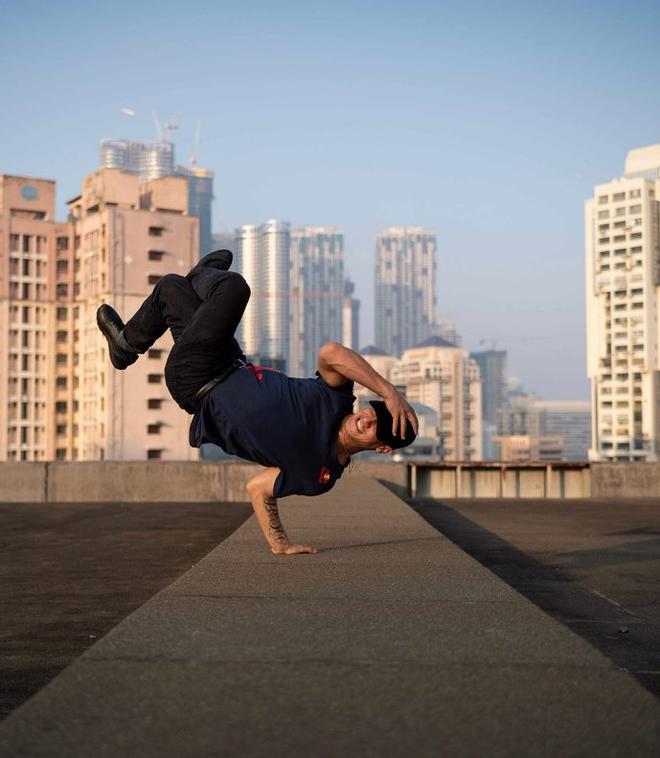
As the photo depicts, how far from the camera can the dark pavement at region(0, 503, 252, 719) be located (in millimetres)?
5277

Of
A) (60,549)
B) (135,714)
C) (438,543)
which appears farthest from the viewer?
(60,549)

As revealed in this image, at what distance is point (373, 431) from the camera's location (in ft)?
19.9

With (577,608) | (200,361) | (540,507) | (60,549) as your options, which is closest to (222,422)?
(200,361)

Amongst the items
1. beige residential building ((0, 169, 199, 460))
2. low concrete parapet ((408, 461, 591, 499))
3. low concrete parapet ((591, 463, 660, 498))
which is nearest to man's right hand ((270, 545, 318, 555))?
low concrete parapet ((591, 463, 660, 498))

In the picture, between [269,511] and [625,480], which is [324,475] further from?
[625,480]

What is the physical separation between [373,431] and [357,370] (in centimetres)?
36

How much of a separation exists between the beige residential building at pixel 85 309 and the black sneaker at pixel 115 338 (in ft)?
388

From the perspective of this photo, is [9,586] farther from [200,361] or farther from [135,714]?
[135,714]

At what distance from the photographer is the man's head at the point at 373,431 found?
19.7 feet

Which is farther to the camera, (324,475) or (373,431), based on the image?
(324,475)

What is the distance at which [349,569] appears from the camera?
6.68 metres

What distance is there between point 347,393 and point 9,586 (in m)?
3.31

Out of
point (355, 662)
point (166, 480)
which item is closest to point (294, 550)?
point (355, 662)

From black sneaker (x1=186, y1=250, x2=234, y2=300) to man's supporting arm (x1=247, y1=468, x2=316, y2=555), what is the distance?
121cm
